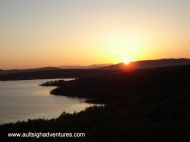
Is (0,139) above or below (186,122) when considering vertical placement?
below

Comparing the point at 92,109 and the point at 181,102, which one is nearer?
the point at 181,102

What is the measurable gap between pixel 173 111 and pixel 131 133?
6095 mm

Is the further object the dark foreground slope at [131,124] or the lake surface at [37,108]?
the lake surface at [37,108]

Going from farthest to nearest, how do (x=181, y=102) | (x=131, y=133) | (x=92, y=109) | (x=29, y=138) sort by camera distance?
1. (x=92, y=109)
2. (x=181, y=102)
3. (x=29, y=138)
4. (x=131, y=133)

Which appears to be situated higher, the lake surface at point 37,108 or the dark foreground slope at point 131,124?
the dark foreground slope at point 131,124

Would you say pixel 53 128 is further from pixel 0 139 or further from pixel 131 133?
pixel 131 133

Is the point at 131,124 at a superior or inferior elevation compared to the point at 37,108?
superior

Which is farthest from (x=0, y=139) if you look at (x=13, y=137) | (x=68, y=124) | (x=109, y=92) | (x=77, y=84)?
(x=77, y=84)

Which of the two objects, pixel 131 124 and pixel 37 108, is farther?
pixel 37 108

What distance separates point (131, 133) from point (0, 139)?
10618mm

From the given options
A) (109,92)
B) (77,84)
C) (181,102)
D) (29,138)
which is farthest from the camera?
(77,84)

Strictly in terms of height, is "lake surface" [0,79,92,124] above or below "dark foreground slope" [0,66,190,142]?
below

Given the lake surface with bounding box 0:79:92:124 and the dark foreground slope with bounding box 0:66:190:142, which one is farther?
the lake surface with bounding box 0:79:92:124

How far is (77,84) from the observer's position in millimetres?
118750
